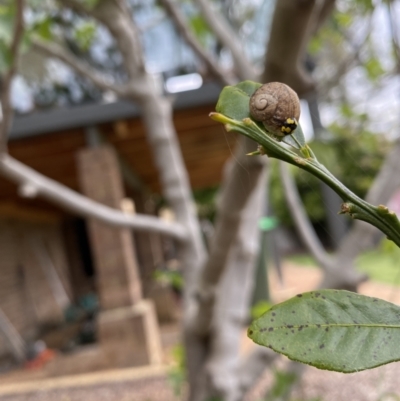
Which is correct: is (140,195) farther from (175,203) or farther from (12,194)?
(175,203)

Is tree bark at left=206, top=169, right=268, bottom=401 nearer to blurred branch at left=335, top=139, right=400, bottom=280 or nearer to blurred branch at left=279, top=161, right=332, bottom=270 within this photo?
blurred branch at left=279, top=161, right=332, bottom=270

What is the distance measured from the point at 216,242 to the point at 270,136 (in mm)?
1505

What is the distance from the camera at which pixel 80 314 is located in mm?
10070

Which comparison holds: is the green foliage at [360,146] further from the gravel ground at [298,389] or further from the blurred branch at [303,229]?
the gravel ground at [298,389]

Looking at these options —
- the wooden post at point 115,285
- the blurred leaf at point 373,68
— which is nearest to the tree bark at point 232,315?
the blurred leaf at point 373,68

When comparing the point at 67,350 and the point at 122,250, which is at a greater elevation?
the point at 122,250

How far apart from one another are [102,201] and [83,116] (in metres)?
1.04

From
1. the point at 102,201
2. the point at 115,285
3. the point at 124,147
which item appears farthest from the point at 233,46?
the point at 124,147

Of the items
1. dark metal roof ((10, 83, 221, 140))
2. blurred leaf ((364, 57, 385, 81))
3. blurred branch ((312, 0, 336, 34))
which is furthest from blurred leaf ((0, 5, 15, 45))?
dark metal roof ((10, 83, 221, 140))

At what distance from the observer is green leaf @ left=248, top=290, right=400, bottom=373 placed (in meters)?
0.41

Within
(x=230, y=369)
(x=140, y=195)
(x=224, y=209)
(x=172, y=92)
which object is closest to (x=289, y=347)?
(x=224, y=209)

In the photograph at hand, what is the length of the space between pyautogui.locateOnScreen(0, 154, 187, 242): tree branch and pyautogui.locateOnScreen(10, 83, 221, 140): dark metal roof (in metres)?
2.88

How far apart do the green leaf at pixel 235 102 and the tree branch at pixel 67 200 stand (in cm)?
167

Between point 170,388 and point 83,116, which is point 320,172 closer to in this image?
point 170,388
